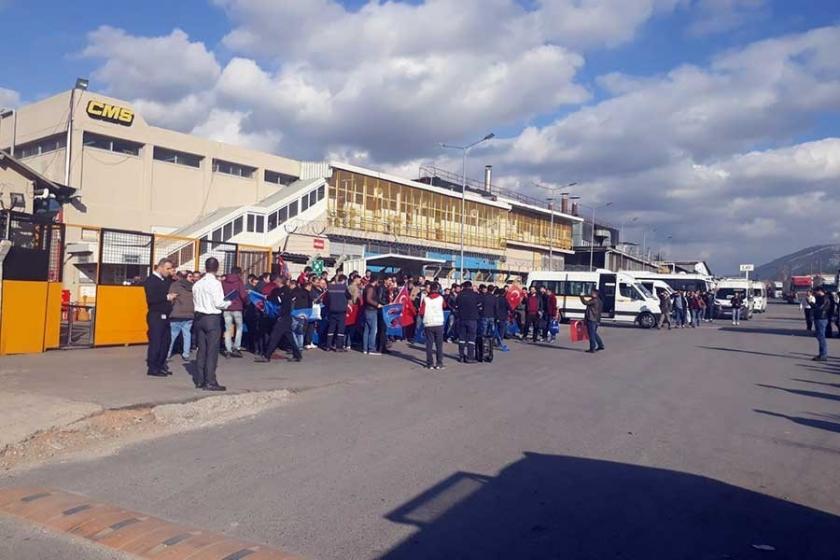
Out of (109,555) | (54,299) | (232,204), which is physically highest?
(232,204)

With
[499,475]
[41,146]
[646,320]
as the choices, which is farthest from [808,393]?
[41,146]

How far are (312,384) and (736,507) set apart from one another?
737 centimetres

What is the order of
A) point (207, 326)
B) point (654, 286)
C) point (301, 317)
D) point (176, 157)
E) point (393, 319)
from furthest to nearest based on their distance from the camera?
point (176, 157) → point (654, 286) → point (393, 319) → point (301, 317) → point (207, 326)

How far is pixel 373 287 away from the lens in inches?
656

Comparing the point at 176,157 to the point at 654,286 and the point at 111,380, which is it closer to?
the point at 654,286

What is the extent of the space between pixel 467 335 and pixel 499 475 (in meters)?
8.98

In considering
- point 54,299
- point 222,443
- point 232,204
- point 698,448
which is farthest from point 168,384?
point 232,204

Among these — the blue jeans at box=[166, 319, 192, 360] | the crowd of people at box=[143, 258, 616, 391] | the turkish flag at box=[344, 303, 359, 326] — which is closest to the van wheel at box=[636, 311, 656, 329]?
the crowd of people at box=[143, 258, 616, 391]

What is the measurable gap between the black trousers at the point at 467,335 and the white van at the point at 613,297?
16.4 meters

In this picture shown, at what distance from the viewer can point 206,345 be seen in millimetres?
10445

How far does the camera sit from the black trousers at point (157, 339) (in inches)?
457

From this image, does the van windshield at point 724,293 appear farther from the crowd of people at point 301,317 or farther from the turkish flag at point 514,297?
the crowd of people at point 301,317

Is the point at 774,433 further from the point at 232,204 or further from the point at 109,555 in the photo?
the point at 232,204

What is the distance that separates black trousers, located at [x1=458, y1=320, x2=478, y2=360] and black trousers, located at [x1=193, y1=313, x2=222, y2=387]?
6485 mm
